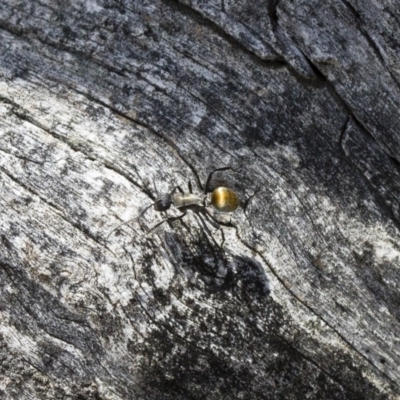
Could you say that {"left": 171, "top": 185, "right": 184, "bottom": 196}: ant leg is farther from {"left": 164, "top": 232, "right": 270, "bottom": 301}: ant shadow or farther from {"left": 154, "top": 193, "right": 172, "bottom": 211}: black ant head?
{"left": 164, "top": 232, "right": 270, "bottom": 301}: ant shadow

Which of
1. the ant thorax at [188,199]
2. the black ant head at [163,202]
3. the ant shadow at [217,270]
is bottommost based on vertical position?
the ant shadow at [217,270]

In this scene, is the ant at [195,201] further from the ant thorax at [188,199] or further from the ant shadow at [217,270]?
the ant shadow at [217,270]

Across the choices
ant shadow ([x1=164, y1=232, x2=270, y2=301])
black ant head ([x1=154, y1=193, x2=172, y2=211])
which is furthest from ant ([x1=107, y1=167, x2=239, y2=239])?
ant shadow ([x1=164, y1=232, x2=270, y2=301])

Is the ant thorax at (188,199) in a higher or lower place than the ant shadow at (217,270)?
higher

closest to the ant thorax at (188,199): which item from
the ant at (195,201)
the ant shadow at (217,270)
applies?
the ant at (195,201)

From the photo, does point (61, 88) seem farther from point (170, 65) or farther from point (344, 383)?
point (344, 383)

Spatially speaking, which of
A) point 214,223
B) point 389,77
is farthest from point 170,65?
point 389,77

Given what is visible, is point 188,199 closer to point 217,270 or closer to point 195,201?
point 195,201
